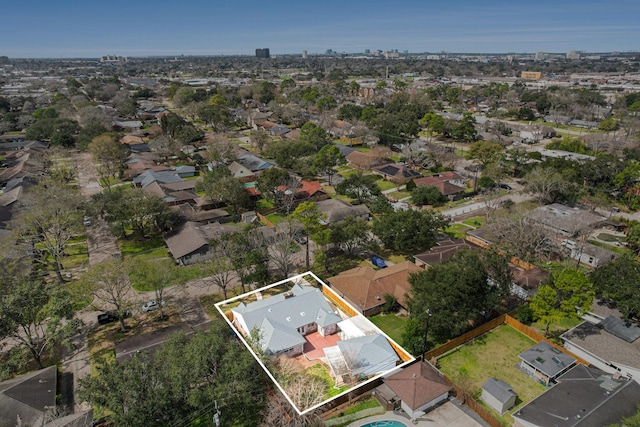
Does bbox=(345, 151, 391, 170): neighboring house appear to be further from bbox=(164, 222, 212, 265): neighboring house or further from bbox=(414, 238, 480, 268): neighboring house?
bbox=(164, 222, 212, 265): neighboring house

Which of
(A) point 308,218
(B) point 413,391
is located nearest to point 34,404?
(B) point 413,391

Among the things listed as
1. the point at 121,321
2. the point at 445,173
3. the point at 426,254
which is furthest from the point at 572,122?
the point at 121,321

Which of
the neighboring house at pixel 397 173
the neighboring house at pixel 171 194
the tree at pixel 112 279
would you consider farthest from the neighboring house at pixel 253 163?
the tree at pixel 112 279

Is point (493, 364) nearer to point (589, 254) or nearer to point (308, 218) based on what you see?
point (589, 254)

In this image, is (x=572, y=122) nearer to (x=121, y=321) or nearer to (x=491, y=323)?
(x=491, y=323)

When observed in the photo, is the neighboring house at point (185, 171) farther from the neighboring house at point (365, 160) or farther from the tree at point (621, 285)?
the tree at point (621, 285)
